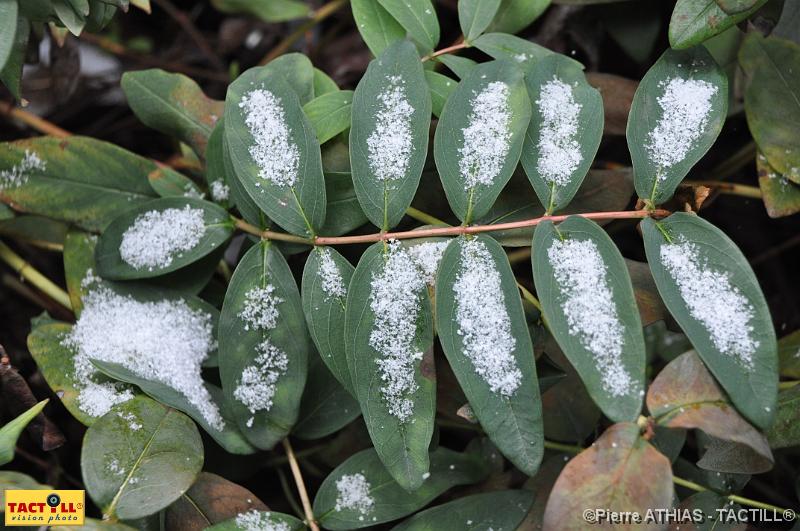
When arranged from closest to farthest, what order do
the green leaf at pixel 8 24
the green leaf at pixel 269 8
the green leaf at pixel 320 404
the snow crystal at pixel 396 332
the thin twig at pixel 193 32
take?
the green leaf at pixel 8 24 < the snow crystal at pixel 396 332 < the green leaf at pixel 320 404 < the green leaf at pixel 269 8 < the thin twig at pixel 193 32

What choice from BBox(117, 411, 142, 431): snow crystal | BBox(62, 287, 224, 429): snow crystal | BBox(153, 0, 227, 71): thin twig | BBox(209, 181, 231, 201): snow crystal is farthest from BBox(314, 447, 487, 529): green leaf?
BBox(153, 0, 227, 71): thin twig

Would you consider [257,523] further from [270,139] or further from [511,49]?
[511,49]

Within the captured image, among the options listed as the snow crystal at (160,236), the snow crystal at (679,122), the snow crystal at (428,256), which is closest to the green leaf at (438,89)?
the snow crystal at (428,256)

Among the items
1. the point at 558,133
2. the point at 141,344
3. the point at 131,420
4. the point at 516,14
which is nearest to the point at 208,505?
the point at 131,420

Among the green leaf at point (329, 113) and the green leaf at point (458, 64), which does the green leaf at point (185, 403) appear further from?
the green leaf at point (458, 64)

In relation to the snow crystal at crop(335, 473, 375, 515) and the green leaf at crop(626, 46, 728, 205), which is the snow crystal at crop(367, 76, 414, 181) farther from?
the snow crystal at crop(335, 473, 375, 515)

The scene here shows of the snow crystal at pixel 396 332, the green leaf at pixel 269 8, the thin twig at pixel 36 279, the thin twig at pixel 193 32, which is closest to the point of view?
the snow crystal at pixel 396 332

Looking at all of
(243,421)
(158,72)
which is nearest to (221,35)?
(158,72)
